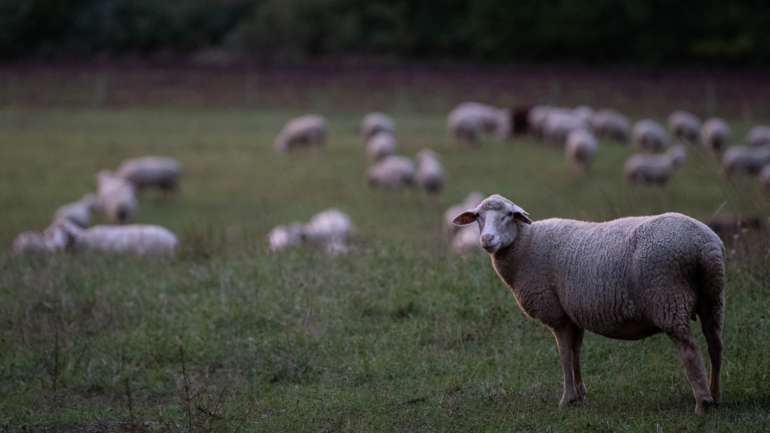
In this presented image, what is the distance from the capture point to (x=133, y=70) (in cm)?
4322

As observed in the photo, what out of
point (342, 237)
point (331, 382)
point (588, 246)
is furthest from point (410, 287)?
point (342, 237)

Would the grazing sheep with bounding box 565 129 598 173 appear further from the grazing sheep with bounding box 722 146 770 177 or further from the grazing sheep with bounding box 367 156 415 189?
the grazing sheep with bounding box 367 156 415 189

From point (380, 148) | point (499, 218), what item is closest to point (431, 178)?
point (380, 148)

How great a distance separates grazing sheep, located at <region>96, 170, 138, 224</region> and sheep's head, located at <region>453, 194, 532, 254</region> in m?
12.0

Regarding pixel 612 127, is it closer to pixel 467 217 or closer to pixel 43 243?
pixel 43 243

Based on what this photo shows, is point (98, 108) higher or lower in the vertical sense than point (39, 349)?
higher

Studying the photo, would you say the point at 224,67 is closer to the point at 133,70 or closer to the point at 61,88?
the point at 133,70

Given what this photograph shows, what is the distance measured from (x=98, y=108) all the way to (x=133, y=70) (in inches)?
286

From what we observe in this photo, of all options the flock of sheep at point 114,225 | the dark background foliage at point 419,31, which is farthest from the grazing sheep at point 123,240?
the dark background foliage at point 419,31

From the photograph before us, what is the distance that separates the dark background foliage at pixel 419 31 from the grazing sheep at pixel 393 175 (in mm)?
31549

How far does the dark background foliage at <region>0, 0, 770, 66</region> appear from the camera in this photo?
49.8m

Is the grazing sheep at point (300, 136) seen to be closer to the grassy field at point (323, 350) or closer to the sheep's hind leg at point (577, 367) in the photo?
the grassy field at point (323, 350)

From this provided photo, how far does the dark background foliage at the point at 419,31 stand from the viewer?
1959 inches

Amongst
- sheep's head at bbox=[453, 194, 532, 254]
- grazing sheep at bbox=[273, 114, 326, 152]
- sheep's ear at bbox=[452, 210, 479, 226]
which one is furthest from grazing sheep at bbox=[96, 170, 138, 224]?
sheep's head at bbox=[453, 194, 532, 254]
